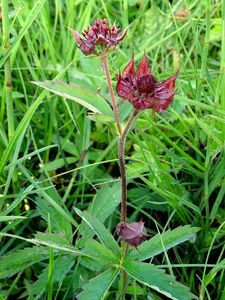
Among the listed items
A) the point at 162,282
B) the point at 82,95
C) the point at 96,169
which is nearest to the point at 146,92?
the point at 82,95

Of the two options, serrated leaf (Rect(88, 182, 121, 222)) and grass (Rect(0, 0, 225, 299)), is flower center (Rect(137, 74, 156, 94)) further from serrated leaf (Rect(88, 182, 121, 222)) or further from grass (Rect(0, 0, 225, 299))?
serrated leaf (Rect(88, 182, 121, 222))

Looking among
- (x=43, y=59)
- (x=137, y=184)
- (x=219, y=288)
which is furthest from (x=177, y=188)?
(x=43, y=59)

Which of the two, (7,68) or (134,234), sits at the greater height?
(7,68)

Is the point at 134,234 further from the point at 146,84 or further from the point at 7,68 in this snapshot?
the point at 7,68

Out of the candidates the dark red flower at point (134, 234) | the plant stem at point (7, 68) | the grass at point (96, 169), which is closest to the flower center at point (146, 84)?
the grass at point (96, 169)

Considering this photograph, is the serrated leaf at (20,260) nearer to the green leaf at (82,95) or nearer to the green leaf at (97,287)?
the green leaf at (97,287)

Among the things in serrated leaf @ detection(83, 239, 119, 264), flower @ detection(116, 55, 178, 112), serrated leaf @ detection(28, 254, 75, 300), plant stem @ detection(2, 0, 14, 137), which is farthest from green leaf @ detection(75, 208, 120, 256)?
plant stem @ detection(2, 0, 14, 137)

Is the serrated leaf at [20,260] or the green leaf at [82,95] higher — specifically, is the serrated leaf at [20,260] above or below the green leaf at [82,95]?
below
